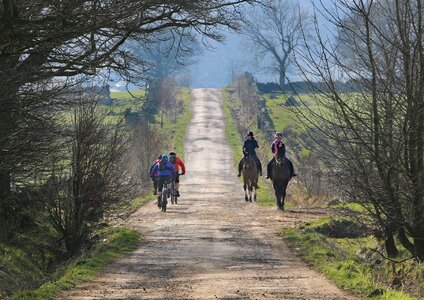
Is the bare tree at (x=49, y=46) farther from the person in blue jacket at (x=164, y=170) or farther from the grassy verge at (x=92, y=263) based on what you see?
the person in blue jacket at (x=164, y=170)

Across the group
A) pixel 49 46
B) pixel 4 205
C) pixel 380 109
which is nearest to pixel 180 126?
pixel 4 205

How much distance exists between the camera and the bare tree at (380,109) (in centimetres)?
1303

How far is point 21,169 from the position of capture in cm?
1686

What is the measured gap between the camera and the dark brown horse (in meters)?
28.0

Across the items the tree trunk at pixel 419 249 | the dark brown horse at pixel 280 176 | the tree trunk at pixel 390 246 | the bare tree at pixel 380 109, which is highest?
the bare tree at pixel 380 109

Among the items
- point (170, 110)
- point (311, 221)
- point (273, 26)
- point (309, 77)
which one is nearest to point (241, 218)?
point (311, 221)

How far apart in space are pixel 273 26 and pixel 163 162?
72581 millimetres

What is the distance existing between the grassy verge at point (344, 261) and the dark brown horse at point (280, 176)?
473 cm

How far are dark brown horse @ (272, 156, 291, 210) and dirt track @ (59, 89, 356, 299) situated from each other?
0.65 metres

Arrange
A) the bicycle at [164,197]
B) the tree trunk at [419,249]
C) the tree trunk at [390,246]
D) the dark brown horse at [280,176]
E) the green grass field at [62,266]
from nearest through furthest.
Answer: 1. the green grass field at [62,266]
2. the tree trunk at [419,249]
3. the tree trunk at [390,246]
4. the bicycle at [164,197]
5. the dark brown horse at [280,176]

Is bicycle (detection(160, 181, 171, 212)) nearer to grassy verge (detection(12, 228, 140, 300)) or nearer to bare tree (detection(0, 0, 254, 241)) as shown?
grassy verge (detection(12, 228, 140, 300))

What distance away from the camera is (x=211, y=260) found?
15883mm

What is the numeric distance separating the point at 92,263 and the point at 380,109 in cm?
578

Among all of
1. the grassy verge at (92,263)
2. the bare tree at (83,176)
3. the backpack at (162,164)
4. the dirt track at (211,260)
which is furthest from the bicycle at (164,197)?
the bare tree at (83,176)
